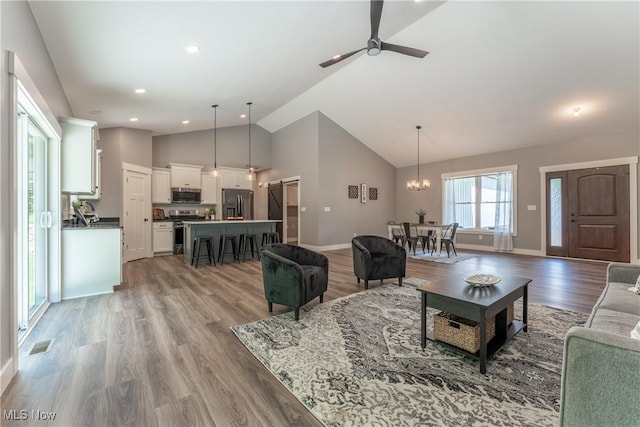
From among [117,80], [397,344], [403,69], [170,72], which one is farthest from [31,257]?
[403,69]

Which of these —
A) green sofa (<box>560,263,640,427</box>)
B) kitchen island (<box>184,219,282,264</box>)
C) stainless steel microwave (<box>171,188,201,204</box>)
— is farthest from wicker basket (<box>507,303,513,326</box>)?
stainless steel microwave (<box>171,188,201,204</box>)

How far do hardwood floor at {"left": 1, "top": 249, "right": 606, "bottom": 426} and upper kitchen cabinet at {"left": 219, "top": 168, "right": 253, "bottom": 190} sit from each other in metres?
4.55

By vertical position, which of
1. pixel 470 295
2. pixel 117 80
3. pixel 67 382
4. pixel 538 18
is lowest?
pixel 67 382

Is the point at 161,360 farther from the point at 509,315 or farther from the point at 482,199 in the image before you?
the point at 482,199

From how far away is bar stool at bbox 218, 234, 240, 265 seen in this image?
5.87 m

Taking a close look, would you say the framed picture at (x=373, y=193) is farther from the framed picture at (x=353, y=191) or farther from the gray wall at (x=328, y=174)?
the framed picture at (x=353, y=191)

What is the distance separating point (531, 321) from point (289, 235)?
314 inches

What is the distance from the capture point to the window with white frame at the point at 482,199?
24.2 ft

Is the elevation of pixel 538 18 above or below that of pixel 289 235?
above

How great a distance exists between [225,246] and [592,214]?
26.5 feet

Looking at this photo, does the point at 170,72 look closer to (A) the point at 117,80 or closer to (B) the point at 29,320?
(A) the point at 117,80

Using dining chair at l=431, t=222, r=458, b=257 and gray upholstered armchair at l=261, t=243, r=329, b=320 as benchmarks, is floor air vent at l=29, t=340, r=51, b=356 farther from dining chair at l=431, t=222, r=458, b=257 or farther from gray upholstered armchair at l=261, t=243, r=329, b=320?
dining chair at l=431, t=222, r=458, b=257

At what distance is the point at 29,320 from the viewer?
266cm

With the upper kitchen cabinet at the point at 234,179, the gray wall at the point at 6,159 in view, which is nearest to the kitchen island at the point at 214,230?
the upper kitchen cabinet at the point at 234,179
